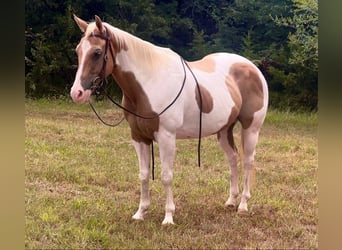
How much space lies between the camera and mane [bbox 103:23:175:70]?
54.2 inches

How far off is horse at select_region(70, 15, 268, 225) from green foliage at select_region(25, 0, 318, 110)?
51 mm

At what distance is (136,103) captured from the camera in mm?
1436

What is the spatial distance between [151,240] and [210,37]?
0.60 metres

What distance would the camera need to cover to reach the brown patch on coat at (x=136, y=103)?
1.42 m

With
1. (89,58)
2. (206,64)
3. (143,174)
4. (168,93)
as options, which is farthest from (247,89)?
(89,58)

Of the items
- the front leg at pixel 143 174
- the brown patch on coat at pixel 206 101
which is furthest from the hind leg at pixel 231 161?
the front leg at pixel 143 174

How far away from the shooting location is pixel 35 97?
1433mm

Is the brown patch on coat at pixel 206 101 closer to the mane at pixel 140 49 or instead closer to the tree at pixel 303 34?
the mane at pixel 140 49

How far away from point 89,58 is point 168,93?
0.80 feet

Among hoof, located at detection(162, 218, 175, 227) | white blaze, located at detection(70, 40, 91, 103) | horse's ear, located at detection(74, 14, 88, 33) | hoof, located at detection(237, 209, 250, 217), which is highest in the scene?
horse's ear, located at detection(74, 14, 88, 33)

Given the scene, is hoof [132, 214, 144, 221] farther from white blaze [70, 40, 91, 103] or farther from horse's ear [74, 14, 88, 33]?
horse's ear [74, 14, 88, 33]

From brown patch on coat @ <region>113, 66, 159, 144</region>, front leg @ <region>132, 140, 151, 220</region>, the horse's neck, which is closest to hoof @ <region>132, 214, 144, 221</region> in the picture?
front leg @ <region>132, 140, 151, 220</region>
